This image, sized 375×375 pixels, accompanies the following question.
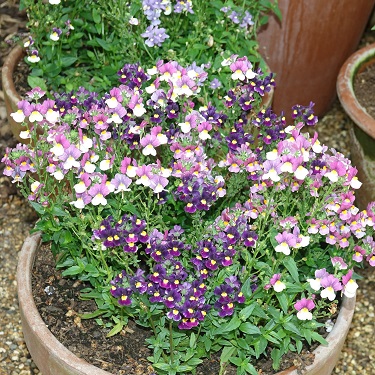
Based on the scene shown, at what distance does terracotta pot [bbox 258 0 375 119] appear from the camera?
3.29 metres

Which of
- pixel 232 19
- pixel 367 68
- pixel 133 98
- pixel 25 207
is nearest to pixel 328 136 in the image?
pixel 367 68

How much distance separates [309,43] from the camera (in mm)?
3391

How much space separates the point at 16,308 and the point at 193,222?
110 centimetres

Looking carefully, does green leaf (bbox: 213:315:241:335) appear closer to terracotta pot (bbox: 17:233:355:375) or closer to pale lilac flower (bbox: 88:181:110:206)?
terracotta pot (bbox: 17:233:355:375)

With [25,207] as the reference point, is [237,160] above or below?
above

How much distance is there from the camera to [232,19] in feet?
9.32

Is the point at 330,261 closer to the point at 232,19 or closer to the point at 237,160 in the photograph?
the point at 237,160

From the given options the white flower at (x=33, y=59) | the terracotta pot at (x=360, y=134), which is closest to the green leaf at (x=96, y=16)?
the white flower at (x=33, y=59)

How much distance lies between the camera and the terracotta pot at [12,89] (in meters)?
2.85

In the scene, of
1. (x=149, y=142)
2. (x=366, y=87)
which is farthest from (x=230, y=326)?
(x=366, y=87)

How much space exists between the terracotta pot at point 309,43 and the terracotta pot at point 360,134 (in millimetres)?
224

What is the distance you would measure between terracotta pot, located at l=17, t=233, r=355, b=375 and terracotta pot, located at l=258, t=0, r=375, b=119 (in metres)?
1.39

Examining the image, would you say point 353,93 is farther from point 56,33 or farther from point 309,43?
point 56,33

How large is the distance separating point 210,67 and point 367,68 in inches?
32.9
